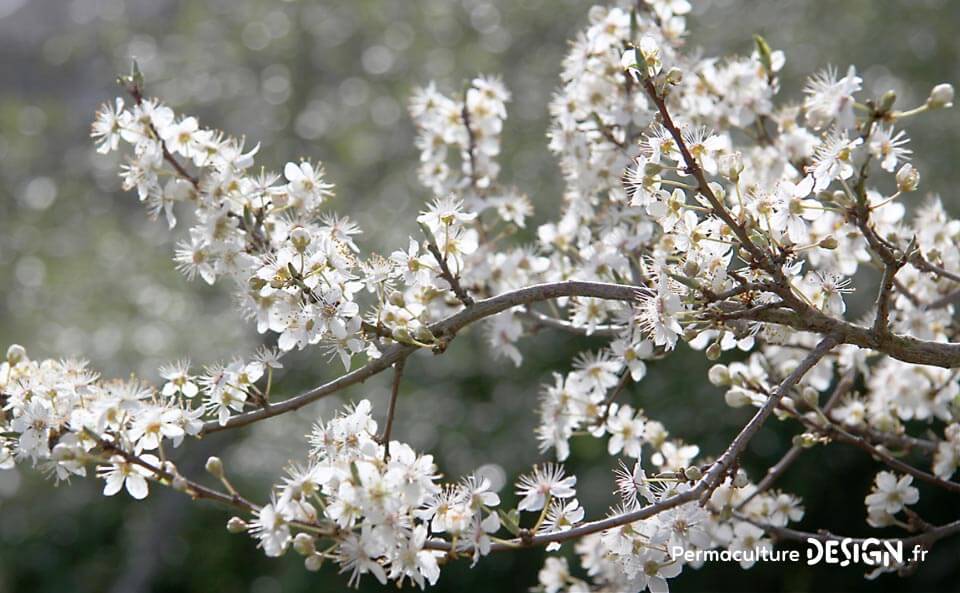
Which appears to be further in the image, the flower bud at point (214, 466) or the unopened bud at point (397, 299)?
the unopened bud at point (397, 299)

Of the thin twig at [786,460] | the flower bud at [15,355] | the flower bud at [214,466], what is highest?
the thin twig at [786,460]

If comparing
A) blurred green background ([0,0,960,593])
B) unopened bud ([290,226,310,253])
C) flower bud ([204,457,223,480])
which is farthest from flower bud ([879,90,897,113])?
blurred green background ([0,0,960,593])

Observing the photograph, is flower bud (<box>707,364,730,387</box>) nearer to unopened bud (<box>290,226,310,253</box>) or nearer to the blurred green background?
unopened bud (<box>290,226,310,253</box>)

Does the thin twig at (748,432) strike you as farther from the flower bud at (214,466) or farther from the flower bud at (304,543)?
the flower bud at (214,466)

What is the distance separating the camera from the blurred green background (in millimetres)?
4094

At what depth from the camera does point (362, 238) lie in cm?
426

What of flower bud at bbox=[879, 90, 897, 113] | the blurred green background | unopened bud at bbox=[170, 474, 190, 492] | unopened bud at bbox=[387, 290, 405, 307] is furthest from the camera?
the blurred green background

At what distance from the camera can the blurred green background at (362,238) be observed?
161 inches

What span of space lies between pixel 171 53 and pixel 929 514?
13.4ft

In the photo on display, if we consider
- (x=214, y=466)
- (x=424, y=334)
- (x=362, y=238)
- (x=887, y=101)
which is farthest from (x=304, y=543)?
(x=362, y=238)

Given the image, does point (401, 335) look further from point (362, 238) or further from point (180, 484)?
point (362, 238)

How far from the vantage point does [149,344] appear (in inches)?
174

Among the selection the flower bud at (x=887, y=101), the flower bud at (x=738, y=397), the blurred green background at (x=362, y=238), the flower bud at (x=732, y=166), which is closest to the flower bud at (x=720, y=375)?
the flower bud at (x=738, y=397)

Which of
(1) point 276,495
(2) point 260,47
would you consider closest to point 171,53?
(2) point 260,47
